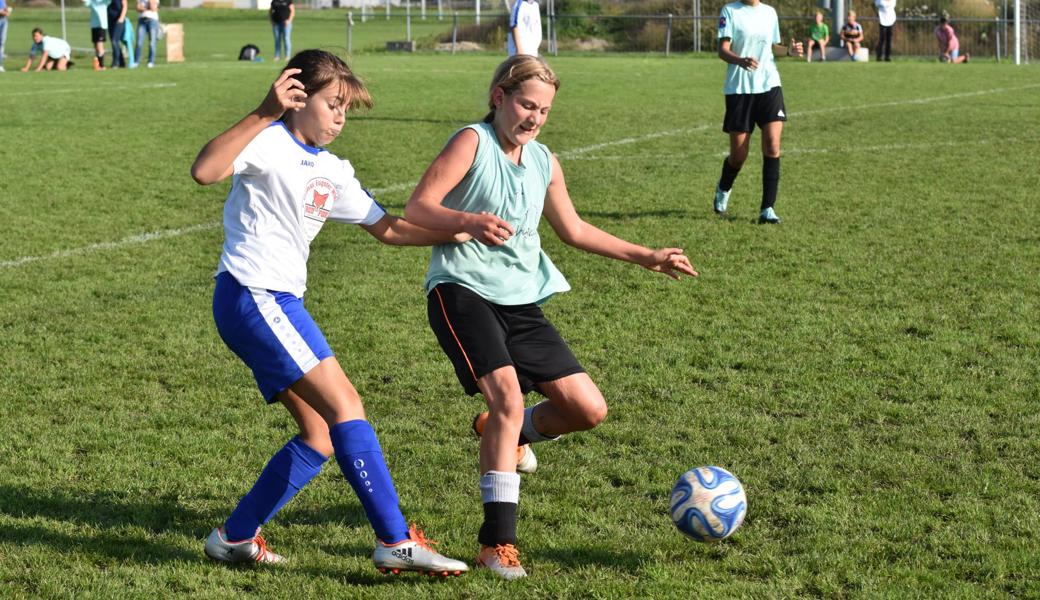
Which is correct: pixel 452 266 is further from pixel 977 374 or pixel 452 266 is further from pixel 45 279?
pixel 45 279

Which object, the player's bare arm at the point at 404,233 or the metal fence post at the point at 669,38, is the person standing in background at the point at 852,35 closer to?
the metal fence post at the point at 669,38

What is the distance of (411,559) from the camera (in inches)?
153

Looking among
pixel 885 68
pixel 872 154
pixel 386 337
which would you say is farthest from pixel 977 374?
pixel 885 68

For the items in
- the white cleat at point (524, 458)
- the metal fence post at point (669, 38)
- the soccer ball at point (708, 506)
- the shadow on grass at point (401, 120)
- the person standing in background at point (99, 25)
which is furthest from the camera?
the metal fence post at point (669, 38)

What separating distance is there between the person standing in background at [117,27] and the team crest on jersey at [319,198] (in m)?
25.1

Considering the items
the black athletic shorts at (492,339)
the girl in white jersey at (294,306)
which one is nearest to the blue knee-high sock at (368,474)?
the girl in white jersey at (294,306)

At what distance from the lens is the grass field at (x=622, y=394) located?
4141mm

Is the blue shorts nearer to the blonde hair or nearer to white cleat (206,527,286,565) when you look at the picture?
white cleat (206,527,286,565)

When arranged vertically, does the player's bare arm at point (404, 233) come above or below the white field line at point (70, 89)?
below

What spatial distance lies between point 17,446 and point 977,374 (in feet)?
14.4

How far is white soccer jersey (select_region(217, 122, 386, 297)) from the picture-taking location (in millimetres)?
3867

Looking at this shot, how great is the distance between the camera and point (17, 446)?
17.4ft

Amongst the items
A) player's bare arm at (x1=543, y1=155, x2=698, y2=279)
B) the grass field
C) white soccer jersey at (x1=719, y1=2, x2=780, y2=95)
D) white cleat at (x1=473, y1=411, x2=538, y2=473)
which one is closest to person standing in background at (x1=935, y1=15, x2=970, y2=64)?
the grass field

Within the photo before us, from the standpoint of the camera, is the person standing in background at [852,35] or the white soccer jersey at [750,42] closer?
the white soccer jersey at [750,42]
